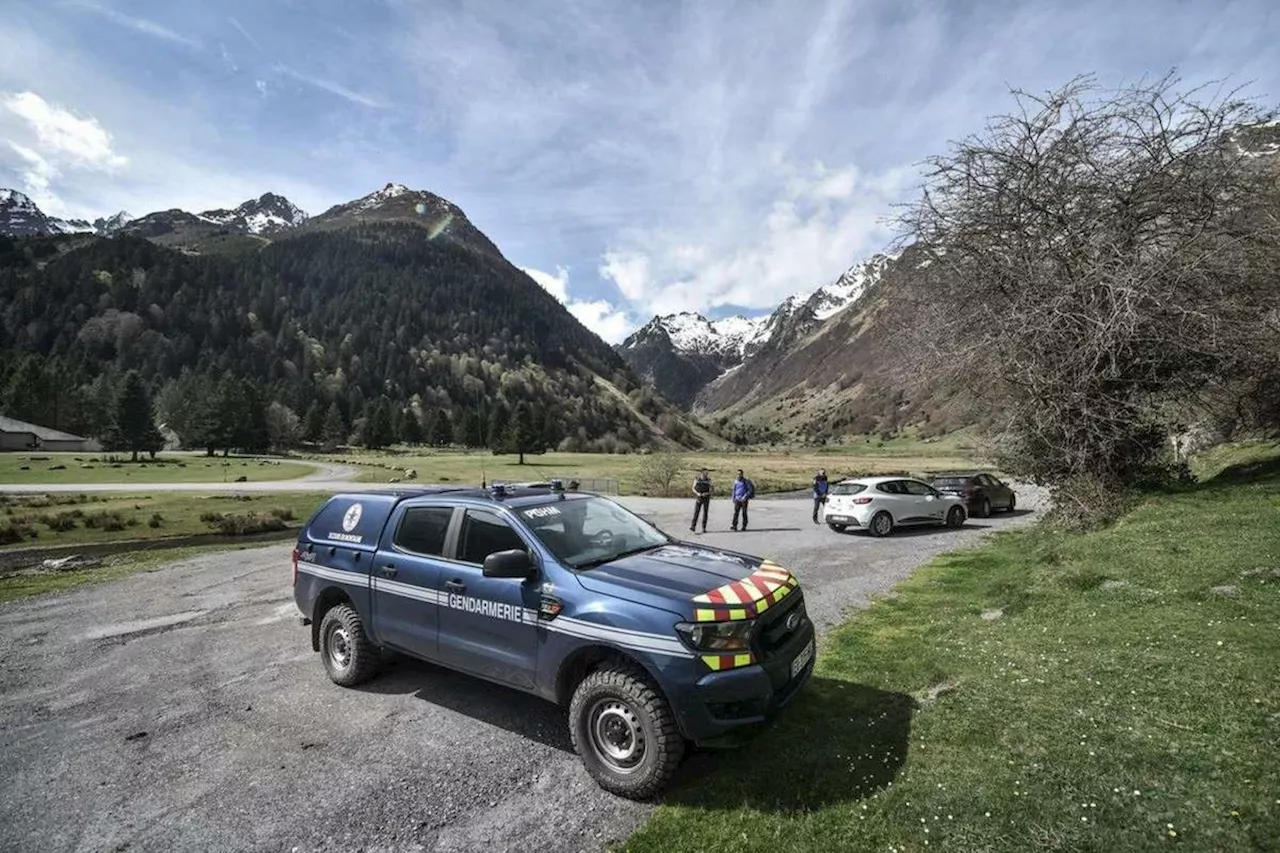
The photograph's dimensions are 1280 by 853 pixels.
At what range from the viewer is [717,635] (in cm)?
464

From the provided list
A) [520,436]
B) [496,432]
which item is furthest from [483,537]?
[496,432]

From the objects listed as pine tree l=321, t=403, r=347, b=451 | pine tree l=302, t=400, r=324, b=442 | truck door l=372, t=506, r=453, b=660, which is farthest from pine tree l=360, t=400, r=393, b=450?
truck door l=372, t=506, r=453, b=660

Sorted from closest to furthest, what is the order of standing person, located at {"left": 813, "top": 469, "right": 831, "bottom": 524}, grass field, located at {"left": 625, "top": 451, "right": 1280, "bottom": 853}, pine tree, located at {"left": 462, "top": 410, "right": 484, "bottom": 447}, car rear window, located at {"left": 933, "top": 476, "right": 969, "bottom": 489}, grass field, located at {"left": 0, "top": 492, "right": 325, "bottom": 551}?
grass field, located at {"left": 625, "top": 451, "right": 1280, "bottom": 853} → car rear window, located at {"left": 933, "top": 476, "right": 969, "bottom": 489} → standing person, located at {"left": 813, "top": 469, "right": 831, "bottom": 524} → grass field, located at {"left": 0, "top": 492, "right": 325, "bottom": 551} → pine tree, located at {"left": 462, "top": 410, "right": 484, "bottom": 447}

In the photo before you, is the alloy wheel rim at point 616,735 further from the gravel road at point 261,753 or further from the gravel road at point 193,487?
the gravel road at point 193,487

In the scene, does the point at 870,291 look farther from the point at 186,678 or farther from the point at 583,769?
the point at 186,678

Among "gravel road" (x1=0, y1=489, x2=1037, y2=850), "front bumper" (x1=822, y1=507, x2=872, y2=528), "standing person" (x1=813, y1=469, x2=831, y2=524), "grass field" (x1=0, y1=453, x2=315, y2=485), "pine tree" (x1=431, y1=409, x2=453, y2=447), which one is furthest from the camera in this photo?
"pine tree" (x1=431, y1=409, x2=453, y2=447)

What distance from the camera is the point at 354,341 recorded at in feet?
616

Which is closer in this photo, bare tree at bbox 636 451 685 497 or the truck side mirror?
the truck side mirror

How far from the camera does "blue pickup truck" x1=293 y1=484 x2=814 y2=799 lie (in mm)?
4586

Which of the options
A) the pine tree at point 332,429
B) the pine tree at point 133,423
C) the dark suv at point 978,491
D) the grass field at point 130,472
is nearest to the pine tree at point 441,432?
the pine tree at point 332,429

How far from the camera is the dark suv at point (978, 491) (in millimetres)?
22719

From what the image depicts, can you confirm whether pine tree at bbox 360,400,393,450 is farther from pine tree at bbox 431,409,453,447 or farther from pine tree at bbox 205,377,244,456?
pine tree at bbox 205,377,244,456

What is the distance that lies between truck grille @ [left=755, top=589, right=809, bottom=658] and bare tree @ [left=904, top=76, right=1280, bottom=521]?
31.4ft

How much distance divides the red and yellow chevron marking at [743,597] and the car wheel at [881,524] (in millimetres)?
14328
